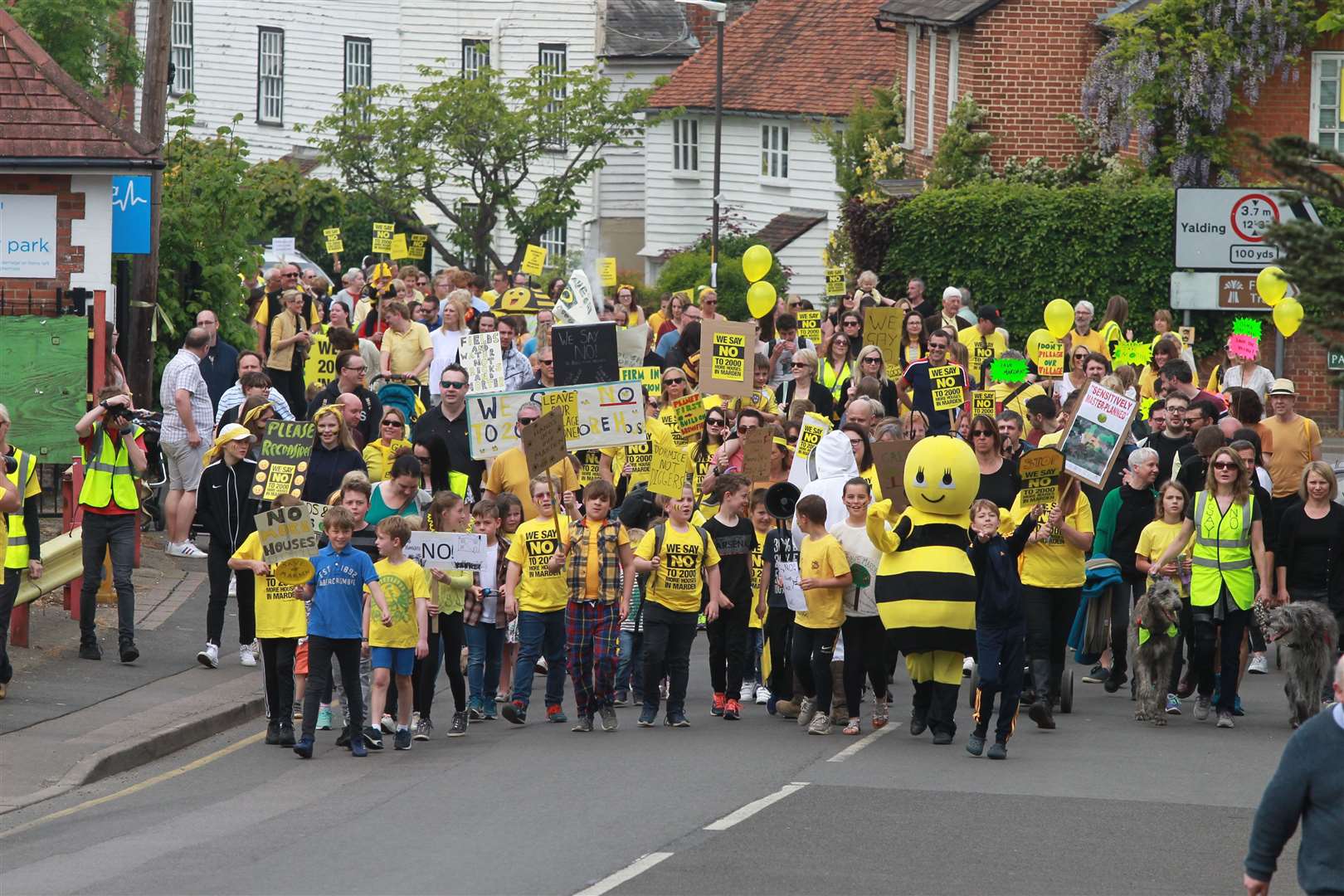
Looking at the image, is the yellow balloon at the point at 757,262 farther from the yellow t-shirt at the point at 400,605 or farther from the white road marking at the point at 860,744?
the yellow t-shirt at the point at 400,605

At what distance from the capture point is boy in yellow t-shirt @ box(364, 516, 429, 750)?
41.6 feet

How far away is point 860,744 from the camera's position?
13039 mm

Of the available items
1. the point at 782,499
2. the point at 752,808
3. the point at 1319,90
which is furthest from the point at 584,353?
the point at 1319,90

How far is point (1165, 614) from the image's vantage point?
44.6ft

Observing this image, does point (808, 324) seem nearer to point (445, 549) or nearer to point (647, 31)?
point (445, 549)

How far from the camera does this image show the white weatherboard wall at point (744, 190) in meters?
47.8

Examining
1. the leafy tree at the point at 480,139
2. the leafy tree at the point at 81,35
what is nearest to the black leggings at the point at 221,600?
the leafy tree at the point at 81,35

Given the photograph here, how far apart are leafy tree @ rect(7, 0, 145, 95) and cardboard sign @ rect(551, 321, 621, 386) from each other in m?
10.7

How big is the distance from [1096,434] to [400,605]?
4647 millimetres

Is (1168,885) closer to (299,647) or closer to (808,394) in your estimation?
(299,647)

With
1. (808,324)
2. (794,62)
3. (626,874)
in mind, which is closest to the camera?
(626,874)

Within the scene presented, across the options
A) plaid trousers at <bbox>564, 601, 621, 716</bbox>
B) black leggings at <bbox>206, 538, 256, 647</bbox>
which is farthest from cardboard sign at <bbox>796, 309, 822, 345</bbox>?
plaid trousers at <bbox>564, 601, 621, 716</bbox>

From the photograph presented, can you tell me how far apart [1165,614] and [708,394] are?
6.48 m

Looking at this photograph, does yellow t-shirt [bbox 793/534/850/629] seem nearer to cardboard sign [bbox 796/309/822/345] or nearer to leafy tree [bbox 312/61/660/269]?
cardboard sign [bbox 796/309/822/345]
